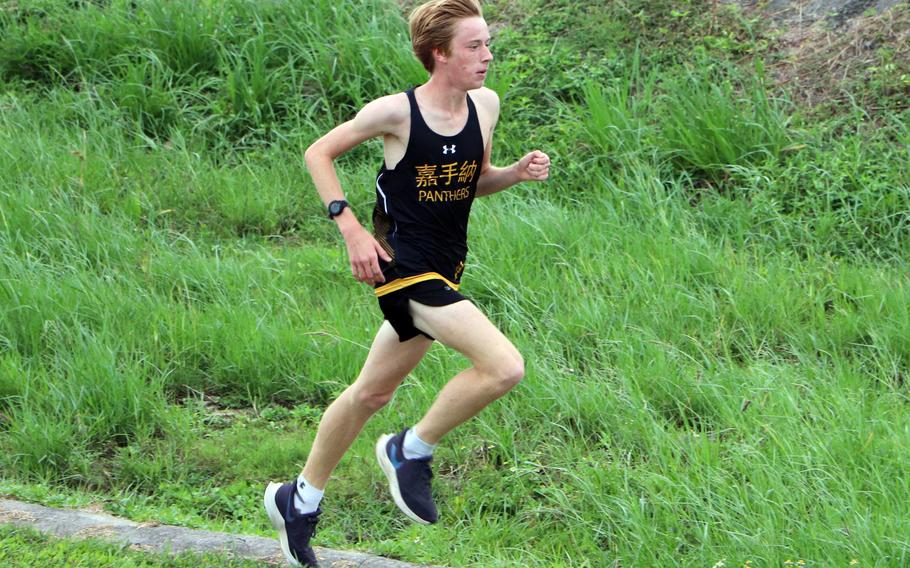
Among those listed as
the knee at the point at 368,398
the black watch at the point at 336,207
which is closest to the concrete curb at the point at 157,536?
the knee at the point at 368,398

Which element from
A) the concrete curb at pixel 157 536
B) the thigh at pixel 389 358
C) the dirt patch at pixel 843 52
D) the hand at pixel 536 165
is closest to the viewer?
the thigh at pixel 389 358

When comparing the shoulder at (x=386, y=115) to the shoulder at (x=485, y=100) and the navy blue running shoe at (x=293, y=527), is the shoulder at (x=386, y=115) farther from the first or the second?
the navy blue running shoe at (x=293, y=527)

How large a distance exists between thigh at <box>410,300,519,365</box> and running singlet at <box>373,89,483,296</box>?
154 mm

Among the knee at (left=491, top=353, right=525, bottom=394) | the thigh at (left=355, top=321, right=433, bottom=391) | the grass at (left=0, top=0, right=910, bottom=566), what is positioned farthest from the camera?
the grass at (left=0, top=0, right=910, bottom=566)

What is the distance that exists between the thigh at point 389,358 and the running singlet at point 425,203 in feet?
0.59

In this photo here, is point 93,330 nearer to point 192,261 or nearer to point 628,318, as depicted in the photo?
point 192,261

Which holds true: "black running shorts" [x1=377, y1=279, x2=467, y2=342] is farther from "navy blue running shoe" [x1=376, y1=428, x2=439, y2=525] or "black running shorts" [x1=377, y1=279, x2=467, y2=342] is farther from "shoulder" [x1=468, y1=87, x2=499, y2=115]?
"shoulder" [x1=468, y1=87, x2=499, y2=115]

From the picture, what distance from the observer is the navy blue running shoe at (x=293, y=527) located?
457 centimetres

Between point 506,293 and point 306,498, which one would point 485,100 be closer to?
point 306,498

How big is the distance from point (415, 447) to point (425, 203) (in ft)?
2.87

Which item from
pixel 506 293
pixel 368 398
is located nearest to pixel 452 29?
pixel 368 398

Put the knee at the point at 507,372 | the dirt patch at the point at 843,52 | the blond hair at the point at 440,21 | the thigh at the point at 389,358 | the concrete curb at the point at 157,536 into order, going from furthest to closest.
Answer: the dirt patch at the point at 843,52 < the concrete curb at the point at 157,536 < the thigh at the point at 389,358 < the blond hair at the point at 440,21 < the knee at the point at 507,372

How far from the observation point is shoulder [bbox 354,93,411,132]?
4.35 m

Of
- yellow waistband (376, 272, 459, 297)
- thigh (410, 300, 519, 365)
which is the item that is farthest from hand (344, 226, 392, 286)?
thigh (410, 300, 519, 365)
